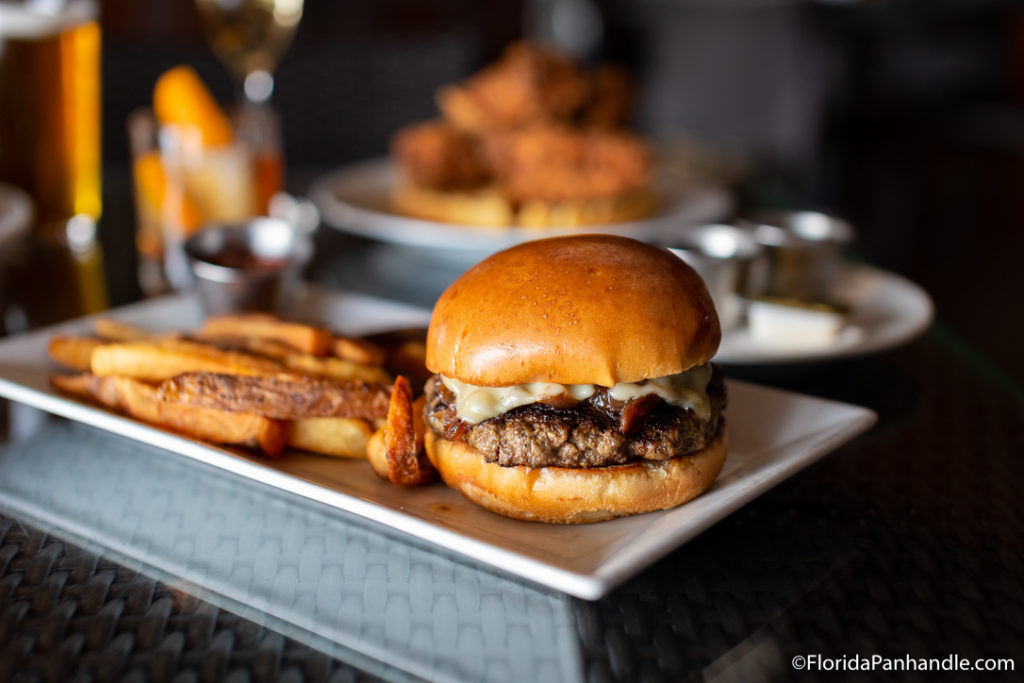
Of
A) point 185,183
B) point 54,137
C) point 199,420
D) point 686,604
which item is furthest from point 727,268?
point 54,137

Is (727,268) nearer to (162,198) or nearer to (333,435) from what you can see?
(333,435)

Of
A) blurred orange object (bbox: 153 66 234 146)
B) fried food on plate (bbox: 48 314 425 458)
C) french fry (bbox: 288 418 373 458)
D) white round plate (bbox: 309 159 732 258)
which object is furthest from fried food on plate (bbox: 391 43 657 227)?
french fry (bbox: 288 418 373 458)

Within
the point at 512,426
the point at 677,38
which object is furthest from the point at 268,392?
the point at 677,38

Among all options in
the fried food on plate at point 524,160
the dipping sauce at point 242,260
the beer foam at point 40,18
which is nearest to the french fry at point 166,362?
the dipping sauce at point 242,260

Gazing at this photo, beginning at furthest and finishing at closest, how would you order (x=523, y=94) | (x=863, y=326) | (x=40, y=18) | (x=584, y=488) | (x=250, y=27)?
1. (x=523, y=94)
2. (x=250, y=27)
3. (x=40, y=18)
4. (x=863, y=326)
5. (x=584, y=488)

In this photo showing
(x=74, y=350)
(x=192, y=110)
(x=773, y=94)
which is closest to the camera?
(x=74, y=350)

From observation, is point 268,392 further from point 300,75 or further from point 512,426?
point 300,75

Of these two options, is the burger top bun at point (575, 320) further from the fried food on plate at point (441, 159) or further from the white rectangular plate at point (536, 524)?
the fried food on plate at point (441, 159)
